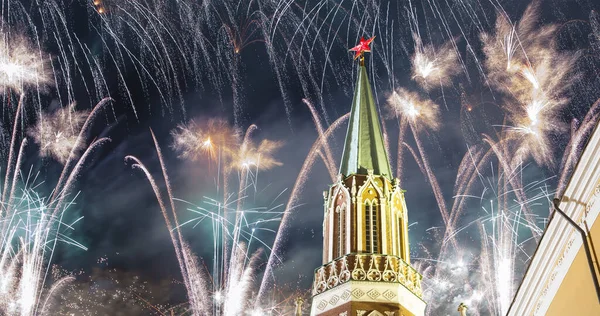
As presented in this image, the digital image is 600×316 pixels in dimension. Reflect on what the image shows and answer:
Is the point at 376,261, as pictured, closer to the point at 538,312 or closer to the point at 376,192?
the point at 376,192

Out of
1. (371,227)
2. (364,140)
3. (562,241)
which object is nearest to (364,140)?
(364,140)

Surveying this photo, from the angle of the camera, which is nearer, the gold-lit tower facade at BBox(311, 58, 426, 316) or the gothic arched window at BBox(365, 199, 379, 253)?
the gold-lit tower facade at BBox(311, 58, 426, 316)

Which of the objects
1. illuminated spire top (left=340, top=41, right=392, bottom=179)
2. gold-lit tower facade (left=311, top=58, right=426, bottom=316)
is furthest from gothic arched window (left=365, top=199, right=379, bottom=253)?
illuminated spire top (left=340, top=41, right=392, bottom=179)

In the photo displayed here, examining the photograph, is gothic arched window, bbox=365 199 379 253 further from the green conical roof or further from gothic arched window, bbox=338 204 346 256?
the green conical roof

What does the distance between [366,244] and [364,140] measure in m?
8.65

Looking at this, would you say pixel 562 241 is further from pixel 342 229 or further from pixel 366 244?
pixel 342 229

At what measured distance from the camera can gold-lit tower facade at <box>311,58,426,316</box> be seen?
107ft

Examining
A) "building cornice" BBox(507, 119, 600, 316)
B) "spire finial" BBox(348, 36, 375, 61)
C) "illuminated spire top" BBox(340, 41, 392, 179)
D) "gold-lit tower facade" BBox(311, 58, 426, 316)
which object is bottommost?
"building cornice" BBox(507, 119, 600, 316)

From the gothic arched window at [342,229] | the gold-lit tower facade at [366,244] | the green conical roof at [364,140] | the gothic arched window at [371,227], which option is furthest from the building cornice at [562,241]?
the green conical roof at [364,140]

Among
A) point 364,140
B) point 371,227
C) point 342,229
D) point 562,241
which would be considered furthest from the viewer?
point 364,140

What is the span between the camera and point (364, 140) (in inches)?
1634

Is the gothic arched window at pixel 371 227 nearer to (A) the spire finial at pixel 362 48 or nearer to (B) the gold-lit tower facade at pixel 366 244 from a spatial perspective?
(B) the gold-lit tower facade at pixel 366 244

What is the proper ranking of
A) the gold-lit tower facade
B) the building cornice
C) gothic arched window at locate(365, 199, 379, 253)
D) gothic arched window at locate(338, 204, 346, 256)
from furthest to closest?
1. gothic arched window at locate(338, 204, 346, 256)
2. gothic arched window at locate(365, 199, 379, 253)
3. the gold-lit tower facade
4. the building cornice

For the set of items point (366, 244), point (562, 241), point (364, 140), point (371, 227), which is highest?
point (364, 140)
